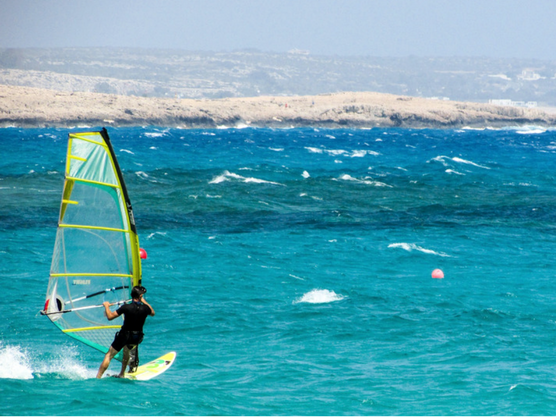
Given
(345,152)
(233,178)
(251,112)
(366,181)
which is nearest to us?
(233,178)

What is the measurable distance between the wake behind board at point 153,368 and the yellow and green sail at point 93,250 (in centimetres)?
84

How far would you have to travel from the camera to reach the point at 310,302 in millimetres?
20719

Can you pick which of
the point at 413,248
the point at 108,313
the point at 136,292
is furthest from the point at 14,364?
the point at 413,248

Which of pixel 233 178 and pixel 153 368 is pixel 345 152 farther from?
pixel 153 368

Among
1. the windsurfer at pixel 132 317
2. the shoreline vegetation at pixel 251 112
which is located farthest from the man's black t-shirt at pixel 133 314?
the shoreline vegetation at pixel 251 112

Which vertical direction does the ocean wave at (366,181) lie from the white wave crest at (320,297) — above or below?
below

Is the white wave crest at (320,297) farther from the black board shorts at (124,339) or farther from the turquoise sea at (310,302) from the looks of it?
the black board shorts at (124,339)

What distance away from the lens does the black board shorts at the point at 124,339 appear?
42.5 feet

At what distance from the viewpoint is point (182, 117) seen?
140125mm

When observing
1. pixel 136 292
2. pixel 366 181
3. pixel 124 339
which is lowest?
pixel 366 181

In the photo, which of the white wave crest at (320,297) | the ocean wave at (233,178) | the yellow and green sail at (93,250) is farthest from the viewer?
the ocean wave at (233,178)

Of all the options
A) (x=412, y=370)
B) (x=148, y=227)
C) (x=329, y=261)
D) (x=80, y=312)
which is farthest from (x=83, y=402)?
(x=148, y=227)

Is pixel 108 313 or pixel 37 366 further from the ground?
pixel 108 313

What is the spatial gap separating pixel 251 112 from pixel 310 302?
461ft
